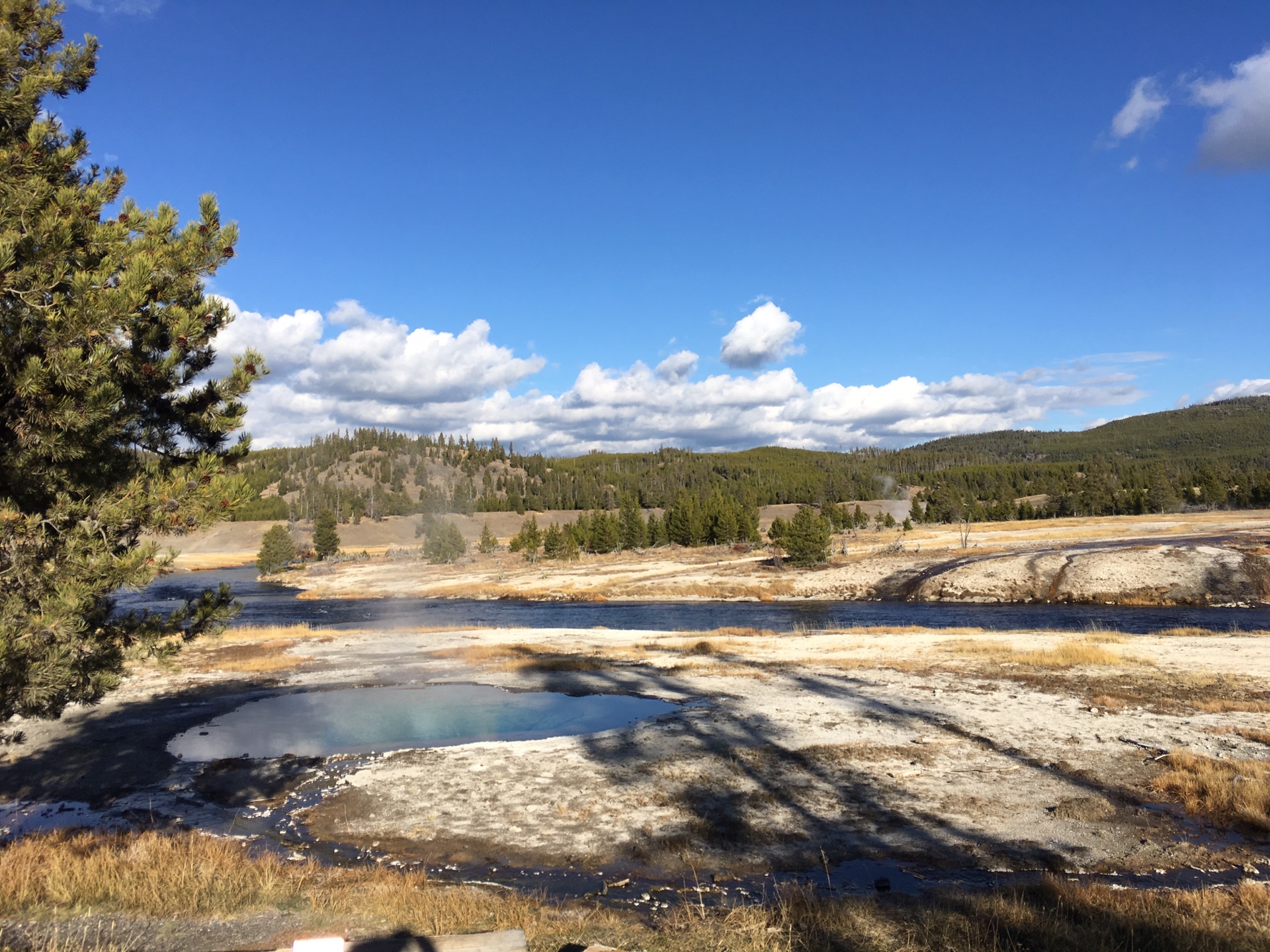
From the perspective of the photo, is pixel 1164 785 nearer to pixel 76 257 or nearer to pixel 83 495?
pixel 83 495

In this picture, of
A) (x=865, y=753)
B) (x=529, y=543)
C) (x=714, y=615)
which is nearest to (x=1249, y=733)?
(x=865, y=753)

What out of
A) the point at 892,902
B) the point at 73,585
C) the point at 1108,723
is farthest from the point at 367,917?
the point at 1108,723

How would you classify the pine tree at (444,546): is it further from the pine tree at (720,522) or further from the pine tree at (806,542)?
the pine tree at (806,542)

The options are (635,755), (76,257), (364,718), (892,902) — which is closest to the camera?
(76,257)

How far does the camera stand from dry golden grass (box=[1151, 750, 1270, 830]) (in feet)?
35.7

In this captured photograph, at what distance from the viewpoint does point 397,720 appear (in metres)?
19.7

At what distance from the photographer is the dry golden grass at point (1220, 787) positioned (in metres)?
10.9

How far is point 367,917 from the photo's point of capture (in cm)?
758

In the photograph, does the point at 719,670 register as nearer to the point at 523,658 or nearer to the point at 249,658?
the point at 523,658

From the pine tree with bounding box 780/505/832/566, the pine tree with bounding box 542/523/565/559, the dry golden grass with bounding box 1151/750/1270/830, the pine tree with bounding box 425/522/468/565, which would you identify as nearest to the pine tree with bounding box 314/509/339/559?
the pine tree with bounding box 425/522/468/565

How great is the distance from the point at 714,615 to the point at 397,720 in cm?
3185

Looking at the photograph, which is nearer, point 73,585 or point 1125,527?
point 73,585

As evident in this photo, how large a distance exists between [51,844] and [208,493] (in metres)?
6.32

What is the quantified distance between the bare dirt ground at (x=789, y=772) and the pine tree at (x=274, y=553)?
2995 inches
